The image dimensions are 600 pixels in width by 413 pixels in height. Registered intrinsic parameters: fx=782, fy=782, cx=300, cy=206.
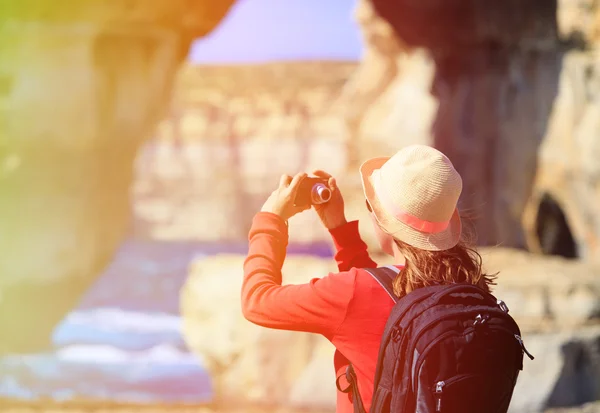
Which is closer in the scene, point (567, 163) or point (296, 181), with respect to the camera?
point (296, 181)

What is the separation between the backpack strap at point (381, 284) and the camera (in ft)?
3.42

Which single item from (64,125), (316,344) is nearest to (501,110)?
(64,125)

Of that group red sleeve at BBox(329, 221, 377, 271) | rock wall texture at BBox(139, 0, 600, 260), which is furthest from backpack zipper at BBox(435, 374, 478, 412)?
rock wall texture at BBox(139, 0, 600, 260)

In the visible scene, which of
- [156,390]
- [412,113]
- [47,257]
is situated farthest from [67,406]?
[412,113]

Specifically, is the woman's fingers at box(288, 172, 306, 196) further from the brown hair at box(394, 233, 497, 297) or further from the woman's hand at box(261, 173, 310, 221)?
the brown hair at box(394, 233, 497, 297)

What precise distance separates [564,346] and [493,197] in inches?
137

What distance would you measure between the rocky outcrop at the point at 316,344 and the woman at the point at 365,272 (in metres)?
2.43

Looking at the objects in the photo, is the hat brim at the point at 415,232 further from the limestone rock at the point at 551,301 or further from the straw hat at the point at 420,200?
the limestone rock at the point at 551,301

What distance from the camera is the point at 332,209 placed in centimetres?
122

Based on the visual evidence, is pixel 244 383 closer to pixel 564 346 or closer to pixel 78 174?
pixel 564 346

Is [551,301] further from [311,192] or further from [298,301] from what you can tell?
[298,301]

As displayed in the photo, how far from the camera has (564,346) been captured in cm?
340

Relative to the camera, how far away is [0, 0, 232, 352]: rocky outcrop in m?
5.58

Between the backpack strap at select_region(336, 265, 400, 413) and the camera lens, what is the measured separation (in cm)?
16
